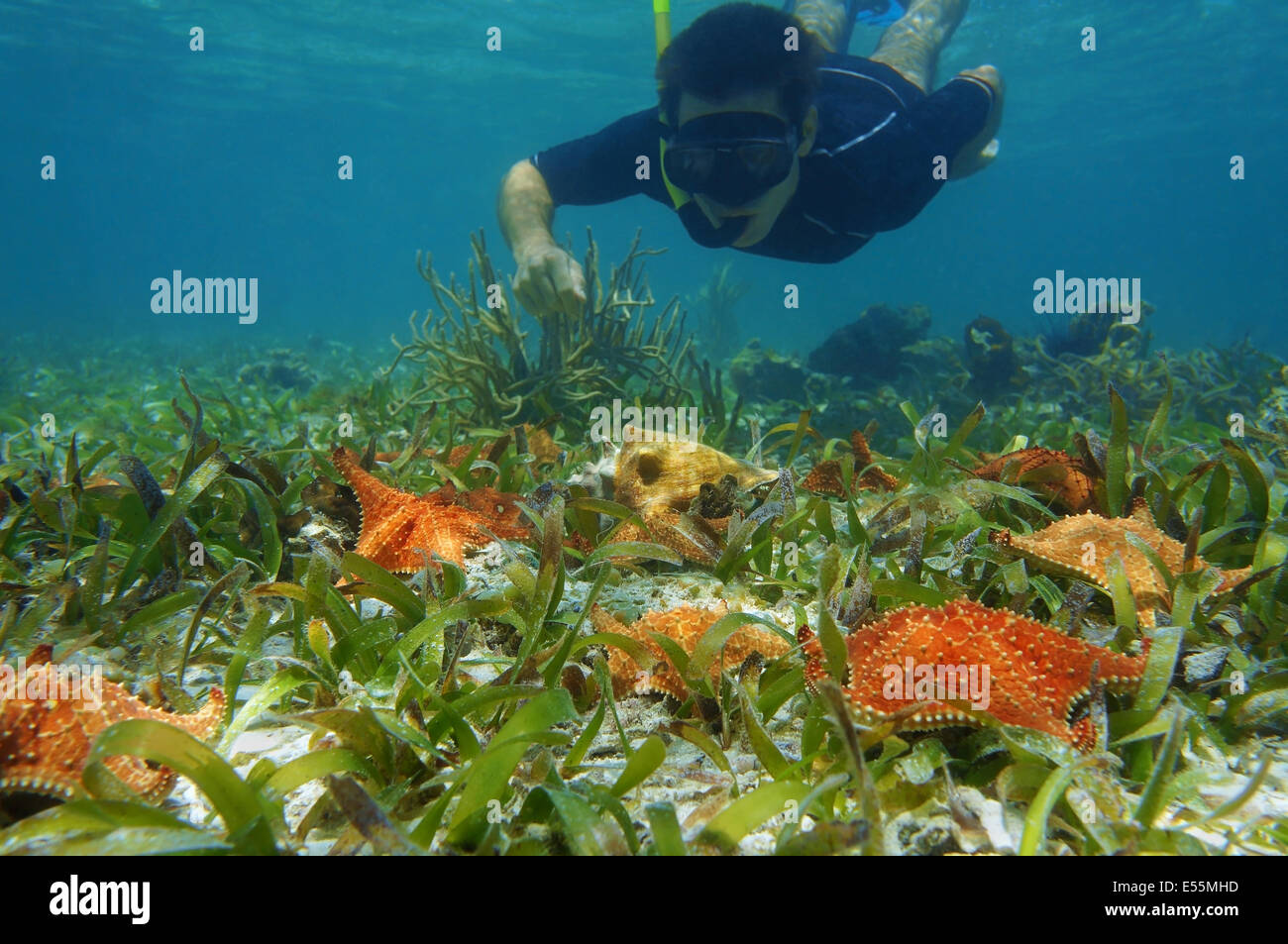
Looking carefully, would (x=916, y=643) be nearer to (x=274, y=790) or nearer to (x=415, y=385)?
(x=274, y=790)

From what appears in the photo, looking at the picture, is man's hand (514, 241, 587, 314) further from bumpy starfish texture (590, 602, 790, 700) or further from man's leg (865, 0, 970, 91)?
man's leg (865, 0, 970, 91)

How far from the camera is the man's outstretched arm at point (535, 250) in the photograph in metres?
4.62

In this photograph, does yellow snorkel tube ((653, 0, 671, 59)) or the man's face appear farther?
yellow snorkel tube ((653, 0, 671, 59))

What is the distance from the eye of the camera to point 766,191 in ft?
17.0

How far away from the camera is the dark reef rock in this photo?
33.5 ft

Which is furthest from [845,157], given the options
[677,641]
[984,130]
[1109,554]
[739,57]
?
[677,641]

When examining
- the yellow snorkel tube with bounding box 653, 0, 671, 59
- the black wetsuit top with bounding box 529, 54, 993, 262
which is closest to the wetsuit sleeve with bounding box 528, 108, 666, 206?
the black wetsuit top with bounding box 529, 54, 993, 262

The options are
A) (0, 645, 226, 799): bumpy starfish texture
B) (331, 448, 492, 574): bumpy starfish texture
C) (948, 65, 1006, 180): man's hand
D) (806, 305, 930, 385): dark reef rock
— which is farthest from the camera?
(806, 305, 930, 385): dark reef rock

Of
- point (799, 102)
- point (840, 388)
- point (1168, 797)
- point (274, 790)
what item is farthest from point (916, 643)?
point (840, 388)

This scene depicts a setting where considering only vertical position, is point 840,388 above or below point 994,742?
above

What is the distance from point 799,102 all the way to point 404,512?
4693 mm

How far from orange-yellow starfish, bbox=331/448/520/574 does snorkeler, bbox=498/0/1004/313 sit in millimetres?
2489

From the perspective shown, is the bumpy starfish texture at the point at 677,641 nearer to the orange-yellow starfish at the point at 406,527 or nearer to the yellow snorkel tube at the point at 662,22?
the orange-yellow starfish at the point at 406,527

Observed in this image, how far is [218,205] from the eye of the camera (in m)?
98.1
